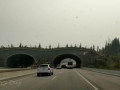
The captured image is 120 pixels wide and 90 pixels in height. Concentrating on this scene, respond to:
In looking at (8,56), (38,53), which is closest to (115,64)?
(38,53)

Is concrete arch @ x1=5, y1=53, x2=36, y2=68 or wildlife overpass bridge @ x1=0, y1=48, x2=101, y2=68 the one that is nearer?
wildlife overpass bridge @ x1=0, y1=48, x2=101, y2=68

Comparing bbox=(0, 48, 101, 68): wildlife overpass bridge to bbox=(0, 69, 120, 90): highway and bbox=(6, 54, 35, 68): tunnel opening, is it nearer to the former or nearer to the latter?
bbox=(6, 54, 35, 68): tunnel opening

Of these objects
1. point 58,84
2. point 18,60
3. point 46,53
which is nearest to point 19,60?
point 18,60

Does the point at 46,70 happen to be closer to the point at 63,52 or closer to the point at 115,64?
the point at 115,64

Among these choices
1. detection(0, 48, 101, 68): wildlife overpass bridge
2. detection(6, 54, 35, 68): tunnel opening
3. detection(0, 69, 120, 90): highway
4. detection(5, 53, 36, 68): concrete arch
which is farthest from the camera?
detection(6, 54, 35, 68): tunnel opening

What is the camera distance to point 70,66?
9038 cm

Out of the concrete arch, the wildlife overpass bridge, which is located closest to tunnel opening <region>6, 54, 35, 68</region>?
the concrete arch

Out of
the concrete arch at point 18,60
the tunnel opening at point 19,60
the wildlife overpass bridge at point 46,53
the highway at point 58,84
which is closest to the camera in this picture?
the highway at point 58,84

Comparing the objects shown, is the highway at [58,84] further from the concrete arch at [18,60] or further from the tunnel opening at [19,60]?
the tunnel opening at [19,60]

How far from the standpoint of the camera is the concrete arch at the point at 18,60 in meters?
97.8

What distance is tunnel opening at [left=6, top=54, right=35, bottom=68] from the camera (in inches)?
3964

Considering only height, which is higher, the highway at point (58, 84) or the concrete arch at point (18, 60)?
the concrete arch at point (18, 60)

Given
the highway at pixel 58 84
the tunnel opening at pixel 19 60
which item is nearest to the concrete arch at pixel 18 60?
the tunnel opening at pixel 19 60

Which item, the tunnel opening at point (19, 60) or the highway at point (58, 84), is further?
the tunnel opening at point (19, 60)
